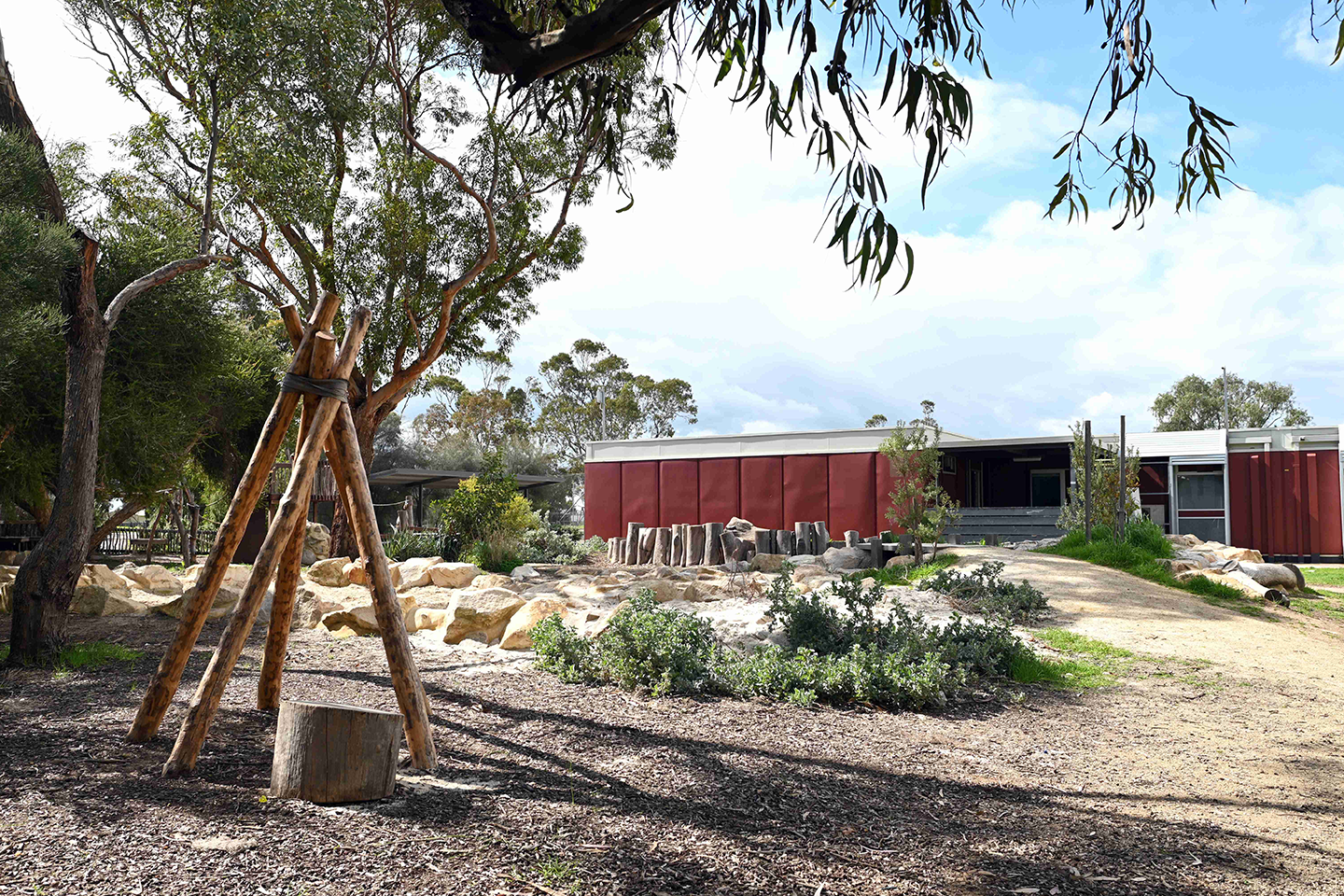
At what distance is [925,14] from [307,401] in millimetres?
3269

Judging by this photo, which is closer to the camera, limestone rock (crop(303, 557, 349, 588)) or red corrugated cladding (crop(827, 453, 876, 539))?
limestone rock (crop(303, 557, 349, 588))

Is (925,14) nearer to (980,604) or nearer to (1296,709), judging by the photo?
(1296,709)

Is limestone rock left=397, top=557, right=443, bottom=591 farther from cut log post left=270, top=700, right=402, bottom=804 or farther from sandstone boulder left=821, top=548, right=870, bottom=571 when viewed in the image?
sandstone boulder left=821, top=548, right=870, bottom=571

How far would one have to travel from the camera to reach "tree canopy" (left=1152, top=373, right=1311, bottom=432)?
48.2 meters

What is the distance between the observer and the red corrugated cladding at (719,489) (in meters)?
24.3

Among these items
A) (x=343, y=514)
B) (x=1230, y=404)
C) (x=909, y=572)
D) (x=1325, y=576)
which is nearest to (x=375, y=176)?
(x=343, y=514)

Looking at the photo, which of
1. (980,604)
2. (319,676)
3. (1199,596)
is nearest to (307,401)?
(319,676)

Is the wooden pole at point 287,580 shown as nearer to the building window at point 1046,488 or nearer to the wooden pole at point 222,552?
the wooden pole at point 222,552

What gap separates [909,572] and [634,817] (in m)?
10.9

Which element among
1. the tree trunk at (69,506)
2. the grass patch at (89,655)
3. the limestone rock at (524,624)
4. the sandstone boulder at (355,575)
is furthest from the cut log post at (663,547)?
the tree trunk at (69,506)

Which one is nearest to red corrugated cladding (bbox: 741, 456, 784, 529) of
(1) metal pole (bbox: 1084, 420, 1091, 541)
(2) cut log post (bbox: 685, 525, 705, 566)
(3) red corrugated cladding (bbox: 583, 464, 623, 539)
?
(2) cut log post (bbox: 685, 525, 705, 566)

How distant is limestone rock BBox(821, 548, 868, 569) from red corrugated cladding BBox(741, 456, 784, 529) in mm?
6595

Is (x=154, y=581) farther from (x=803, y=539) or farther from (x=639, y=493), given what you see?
(x=639, y=493)

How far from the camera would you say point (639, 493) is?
25.6m
